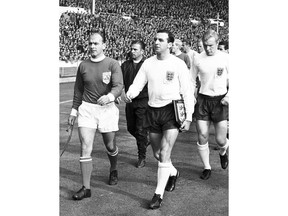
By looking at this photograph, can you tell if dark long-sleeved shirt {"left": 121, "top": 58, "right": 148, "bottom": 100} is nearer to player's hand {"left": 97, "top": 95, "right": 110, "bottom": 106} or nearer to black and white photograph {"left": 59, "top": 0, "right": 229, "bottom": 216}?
black and white photograph {"left": 59, "top": 0, "right": 229, "bottom": 216}

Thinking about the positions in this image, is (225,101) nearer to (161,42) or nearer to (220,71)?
(220,71)

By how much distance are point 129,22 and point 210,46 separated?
3537cm

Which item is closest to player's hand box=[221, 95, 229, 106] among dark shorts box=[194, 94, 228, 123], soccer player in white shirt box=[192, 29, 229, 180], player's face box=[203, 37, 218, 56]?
soccer player in white shirt box=[192, 29, 229, 180]

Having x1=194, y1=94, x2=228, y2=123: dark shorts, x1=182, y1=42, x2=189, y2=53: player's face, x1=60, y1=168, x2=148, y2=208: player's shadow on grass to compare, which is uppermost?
x1=182, y1=42, x2=189, y2=53: player's face

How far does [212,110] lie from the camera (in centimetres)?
687

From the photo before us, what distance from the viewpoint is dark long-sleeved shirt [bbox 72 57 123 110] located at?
5992 millimetres

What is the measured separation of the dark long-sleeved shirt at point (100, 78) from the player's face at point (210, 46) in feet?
4.58

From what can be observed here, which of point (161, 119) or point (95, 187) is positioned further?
point (95, 187)

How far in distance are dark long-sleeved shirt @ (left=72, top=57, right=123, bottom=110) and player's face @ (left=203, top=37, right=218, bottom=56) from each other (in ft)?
4.58

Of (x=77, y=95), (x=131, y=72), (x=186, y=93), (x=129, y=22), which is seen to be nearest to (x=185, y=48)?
(x=131, y=72)

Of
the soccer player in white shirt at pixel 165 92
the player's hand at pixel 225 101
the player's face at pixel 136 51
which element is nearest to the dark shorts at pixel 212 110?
the player's hand at pixel 225 101
